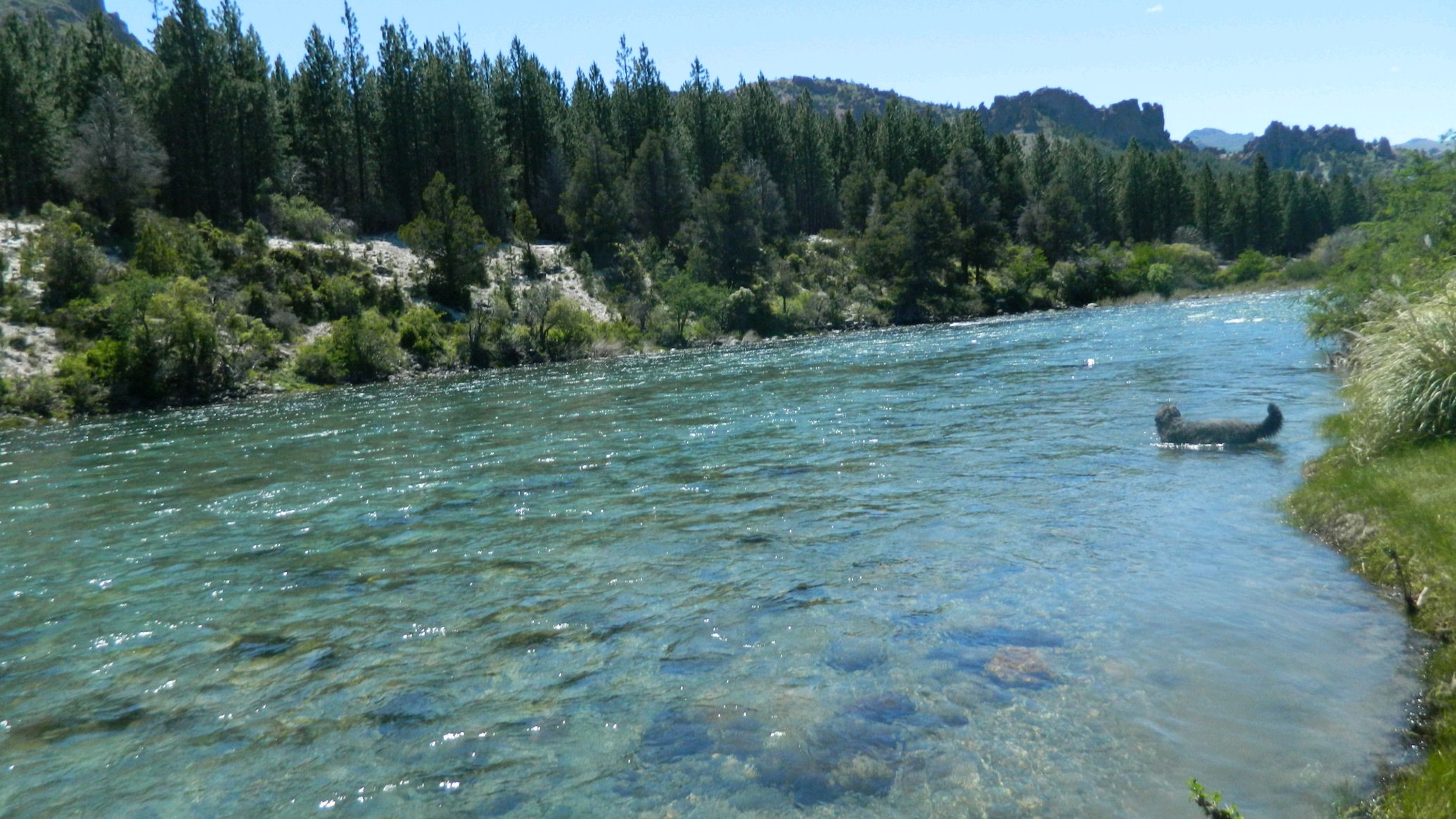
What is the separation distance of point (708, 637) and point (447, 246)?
174 ft

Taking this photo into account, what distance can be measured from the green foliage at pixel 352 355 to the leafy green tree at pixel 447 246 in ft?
36.4

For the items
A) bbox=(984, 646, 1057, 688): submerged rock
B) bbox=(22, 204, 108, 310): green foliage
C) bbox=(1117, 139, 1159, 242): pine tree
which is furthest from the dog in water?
bbox=(1117, 139, 1159, 242): pine tree

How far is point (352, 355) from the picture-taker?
43.0m

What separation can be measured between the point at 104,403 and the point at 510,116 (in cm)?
6236

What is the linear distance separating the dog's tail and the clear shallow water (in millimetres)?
498

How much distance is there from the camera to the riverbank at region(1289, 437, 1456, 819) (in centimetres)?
482

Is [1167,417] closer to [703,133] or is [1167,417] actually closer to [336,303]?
[336,303]

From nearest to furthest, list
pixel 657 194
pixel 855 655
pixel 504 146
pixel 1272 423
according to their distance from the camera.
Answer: pixel 855 655
pixel 1272 423
pixel 657 194
pixel 504 146

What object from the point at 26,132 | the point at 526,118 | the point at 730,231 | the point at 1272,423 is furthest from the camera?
the point at 526,118

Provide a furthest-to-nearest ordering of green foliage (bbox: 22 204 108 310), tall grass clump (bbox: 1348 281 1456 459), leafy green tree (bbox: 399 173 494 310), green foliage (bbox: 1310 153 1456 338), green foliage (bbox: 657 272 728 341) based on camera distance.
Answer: green foliage (bbox: 657 272 728 341), leafy green tree (bbox: 399 173 494 310), green foliage (bbox: 22 204 108 310), green foliage (bbox: 1310 153 1456 338), tall grass clump (bbox: 1348 281 1456 459)

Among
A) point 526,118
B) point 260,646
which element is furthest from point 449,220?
point 260,646

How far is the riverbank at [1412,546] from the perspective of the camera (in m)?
4.82

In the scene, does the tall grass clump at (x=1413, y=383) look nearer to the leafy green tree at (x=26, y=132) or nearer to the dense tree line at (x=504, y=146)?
the dense tree line at (x=504, y=146)

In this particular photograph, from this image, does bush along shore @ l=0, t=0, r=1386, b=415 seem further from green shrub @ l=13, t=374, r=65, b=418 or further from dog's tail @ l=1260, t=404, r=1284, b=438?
dog's tail @ l=1260, t=404, r=1284, b=438
